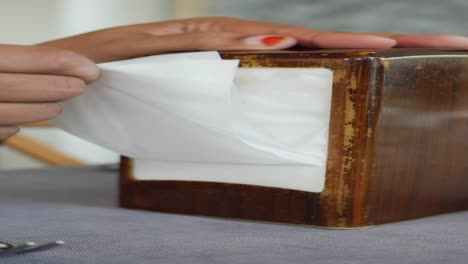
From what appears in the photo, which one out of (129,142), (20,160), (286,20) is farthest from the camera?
(20,160)

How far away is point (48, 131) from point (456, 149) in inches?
69.0

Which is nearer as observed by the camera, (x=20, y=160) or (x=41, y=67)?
(x=41, y=67)

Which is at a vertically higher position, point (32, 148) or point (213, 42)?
point (213, 42)

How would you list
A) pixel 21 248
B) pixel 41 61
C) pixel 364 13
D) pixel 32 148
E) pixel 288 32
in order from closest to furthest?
pixel 21 248
pixel 41 61
pixel 288 32
pixel 32 148
pixel 364 13

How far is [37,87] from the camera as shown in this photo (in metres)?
0.60

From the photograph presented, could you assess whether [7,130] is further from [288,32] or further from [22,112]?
[288,32]

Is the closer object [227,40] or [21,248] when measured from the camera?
[21,248]

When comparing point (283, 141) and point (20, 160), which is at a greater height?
point (283, 141)

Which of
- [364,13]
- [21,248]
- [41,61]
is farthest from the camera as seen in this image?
[364,13]

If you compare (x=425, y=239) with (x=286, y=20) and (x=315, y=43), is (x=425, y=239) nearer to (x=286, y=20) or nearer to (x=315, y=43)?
(x=315, y=43)

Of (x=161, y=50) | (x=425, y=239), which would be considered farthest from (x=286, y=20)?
(x=425, y=239)

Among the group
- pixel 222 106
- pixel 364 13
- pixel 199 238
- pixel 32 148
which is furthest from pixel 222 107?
pixel 364 13

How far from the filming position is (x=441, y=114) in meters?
0.66

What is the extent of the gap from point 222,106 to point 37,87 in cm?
14
